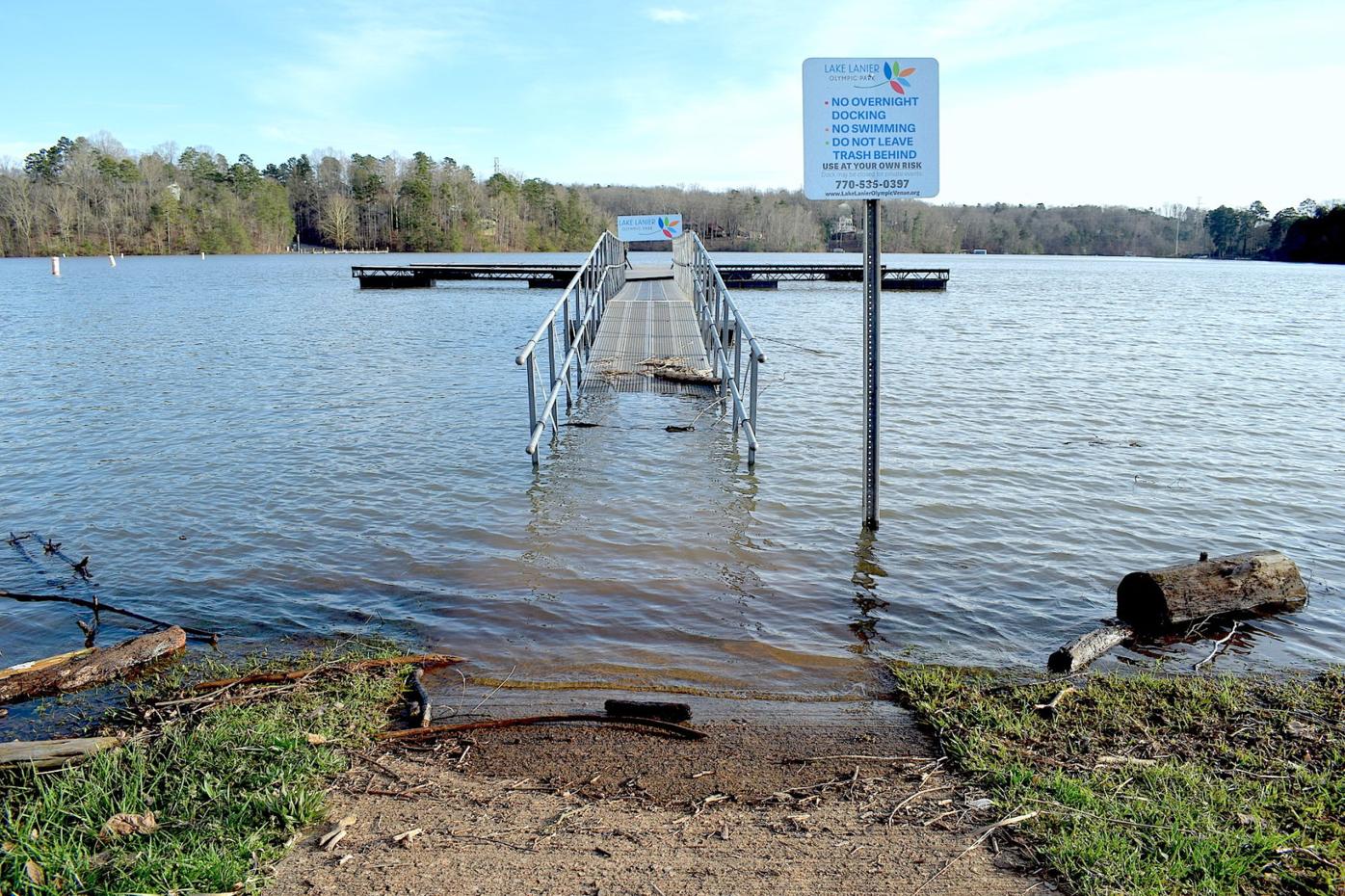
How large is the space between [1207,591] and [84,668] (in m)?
6.08

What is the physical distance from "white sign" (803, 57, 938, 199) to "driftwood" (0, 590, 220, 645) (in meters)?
4.49

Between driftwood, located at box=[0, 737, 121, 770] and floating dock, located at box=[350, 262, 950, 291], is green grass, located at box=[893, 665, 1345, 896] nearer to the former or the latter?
driftwood, located at box=[0, 737, 121, 770]

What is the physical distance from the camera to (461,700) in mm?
4457

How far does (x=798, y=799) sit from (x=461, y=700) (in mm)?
1824

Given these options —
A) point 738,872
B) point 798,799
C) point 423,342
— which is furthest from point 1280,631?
point 423,342

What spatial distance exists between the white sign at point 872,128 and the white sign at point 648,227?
21.3 m

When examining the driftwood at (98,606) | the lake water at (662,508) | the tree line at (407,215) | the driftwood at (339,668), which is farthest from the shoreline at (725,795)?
the tree line at (407,215)

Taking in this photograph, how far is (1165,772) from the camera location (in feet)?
11.3

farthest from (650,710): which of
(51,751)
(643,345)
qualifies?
(643,345)

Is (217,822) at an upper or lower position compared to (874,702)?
upper

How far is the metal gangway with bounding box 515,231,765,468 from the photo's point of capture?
10.2 meters

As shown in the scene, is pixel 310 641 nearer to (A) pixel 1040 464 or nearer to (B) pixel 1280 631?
(B) pixel 1280 631

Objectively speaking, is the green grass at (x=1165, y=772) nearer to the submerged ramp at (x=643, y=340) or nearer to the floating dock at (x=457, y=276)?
the submerged ramp at (x=643, y=340)

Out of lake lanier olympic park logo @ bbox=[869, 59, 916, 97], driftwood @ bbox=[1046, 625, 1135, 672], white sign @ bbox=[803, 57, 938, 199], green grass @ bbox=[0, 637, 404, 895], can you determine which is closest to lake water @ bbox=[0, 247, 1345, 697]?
driftwood @ bbox=[1046, 625, 1135, 672]
